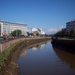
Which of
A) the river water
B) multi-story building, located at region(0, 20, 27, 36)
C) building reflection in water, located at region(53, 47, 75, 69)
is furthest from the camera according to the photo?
multi-story building, located at region(0, 20, 27, 36)

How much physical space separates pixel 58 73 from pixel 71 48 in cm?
1387

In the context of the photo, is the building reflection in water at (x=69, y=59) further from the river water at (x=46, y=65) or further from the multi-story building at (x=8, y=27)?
the multi-story building at (x=8, y=27)

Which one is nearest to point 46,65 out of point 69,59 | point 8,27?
point 69,59

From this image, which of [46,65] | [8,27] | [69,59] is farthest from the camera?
[8,27]

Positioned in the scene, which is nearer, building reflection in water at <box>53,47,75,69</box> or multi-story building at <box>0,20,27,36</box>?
building reflection in water at <box>53,47,75,69</box>

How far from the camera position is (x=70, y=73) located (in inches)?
511

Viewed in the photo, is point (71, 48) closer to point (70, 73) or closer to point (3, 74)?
point (70, 73)

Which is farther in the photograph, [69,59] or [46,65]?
[69,59]

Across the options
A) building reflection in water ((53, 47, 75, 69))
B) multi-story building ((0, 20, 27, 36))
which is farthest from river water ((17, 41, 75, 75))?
multi-story building ((0, 20, 27, 36))

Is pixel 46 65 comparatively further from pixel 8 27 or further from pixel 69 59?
pixel 8 27

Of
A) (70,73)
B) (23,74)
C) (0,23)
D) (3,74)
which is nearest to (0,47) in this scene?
(23,74)

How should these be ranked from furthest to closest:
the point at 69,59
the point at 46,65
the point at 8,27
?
the point at 8,27 < the point at 69,59 < the point at 46,65

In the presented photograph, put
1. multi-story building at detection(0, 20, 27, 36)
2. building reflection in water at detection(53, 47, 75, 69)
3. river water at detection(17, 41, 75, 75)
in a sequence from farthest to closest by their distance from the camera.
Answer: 1. multi-story building at detection(0, 20, 27, 36)
2. building reflection in water at detection(53, 47, 75, 69)
3. river water at detection(17, 41, 75, 75)

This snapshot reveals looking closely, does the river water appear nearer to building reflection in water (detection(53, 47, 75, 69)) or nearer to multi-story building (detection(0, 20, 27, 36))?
building reflection in water (detection(53, 47, 75, 69))
